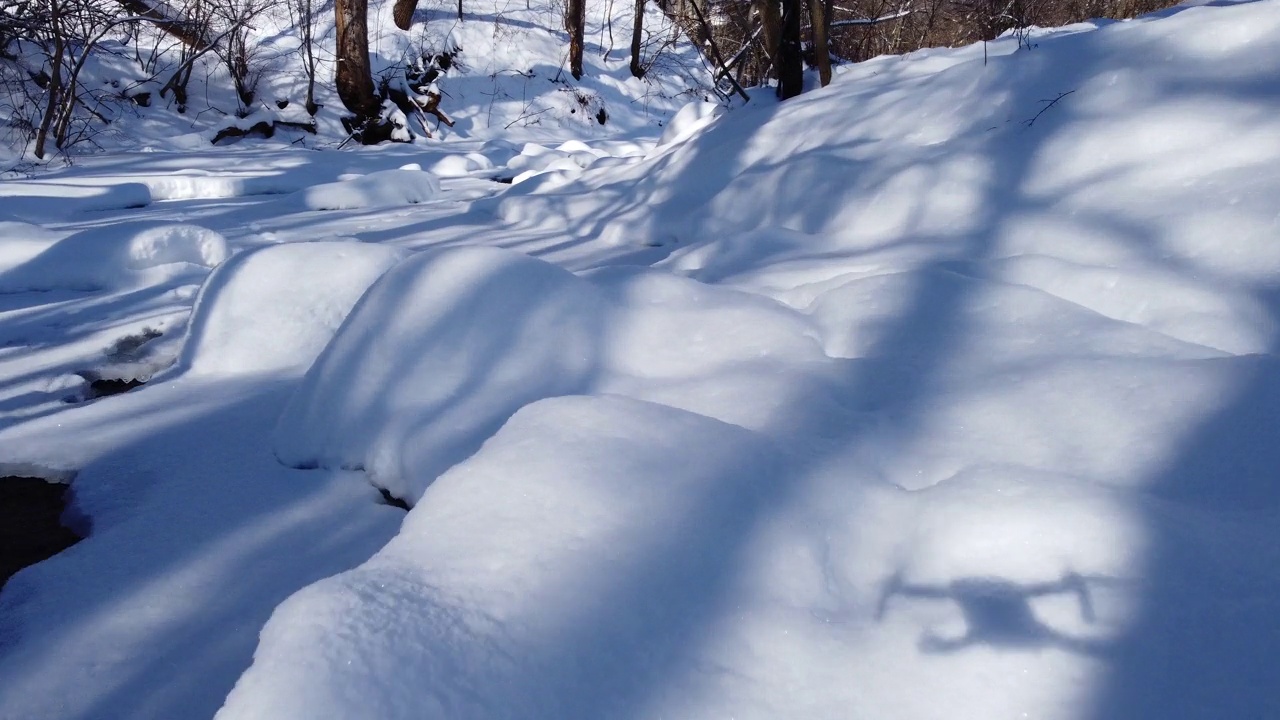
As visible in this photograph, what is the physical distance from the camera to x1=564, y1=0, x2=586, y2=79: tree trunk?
13297mm

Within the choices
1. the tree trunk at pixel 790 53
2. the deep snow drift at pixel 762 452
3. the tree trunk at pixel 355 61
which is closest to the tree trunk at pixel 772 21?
the tree trunk at pixel 790 53

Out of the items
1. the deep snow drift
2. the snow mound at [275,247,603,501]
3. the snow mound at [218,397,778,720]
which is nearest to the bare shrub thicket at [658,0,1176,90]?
the deep snow drift

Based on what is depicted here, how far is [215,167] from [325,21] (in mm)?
7518

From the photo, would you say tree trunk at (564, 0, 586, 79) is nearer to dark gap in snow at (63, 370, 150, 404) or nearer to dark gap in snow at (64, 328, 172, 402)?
dark gap in snow at (64, 328, 172, 402)

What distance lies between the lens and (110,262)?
3.59 metres

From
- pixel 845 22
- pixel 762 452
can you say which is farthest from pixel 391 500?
pixel 845 22

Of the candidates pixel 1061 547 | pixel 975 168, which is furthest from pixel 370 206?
pixel 1061 547

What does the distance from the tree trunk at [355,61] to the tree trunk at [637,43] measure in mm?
4283

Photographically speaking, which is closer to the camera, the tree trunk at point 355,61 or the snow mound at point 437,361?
the snow mound at point 437,361

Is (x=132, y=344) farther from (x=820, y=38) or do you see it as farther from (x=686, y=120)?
(x=686, y=120)

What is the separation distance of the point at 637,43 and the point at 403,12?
390 centimetres

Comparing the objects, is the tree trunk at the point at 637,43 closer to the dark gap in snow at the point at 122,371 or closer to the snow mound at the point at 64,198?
the snow mound at the point at 64,198

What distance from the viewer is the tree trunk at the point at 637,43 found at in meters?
12.7

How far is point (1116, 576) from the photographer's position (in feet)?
3.26
